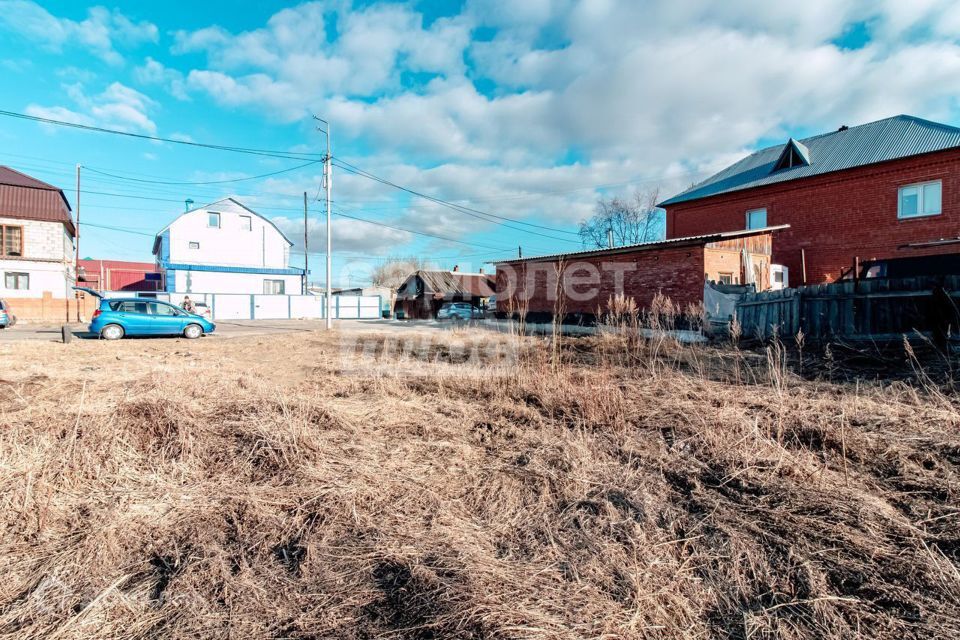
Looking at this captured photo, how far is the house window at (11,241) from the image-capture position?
2628cm

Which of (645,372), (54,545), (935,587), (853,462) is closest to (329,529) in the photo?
(54,545)

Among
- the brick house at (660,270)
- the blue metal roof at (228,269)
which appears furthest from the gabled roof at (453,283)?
the brick house at (660,270)

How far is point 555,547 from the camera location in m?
2.23

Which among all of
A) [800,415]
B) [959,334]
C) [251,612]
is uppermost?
[959,334]

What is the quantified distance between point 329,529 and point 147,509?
118cm

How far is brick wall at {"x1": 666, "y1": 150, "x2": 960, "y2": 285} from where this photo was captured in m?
16.5

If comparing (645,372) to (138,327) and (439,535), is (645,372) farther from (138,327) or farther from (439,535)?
(138,327)

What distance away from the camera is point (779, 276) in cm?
1917

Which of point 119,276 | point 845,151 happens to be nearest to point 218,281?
point 119,276

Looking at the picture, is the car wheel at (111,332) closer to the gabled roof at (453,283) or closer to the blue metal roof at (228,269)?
the blue metal roof at (228,269)

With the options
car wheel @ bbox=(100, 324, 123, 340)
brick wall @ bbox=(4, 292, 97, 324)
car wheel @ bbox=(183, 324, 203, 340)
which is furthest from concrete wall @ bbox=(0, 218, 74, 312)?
car wheel @ bbox=(183, 324, 203, 340)

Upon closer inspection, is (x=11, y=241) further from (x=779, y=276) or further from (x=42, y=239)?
(x=779, y=276)

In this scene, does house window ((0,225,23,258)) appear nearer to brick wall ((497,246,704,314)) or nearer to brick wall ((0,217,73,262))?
brick wall ((0,217,73,262))

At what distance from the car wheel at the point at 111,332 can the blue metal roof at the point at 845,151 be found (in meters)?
26.7
